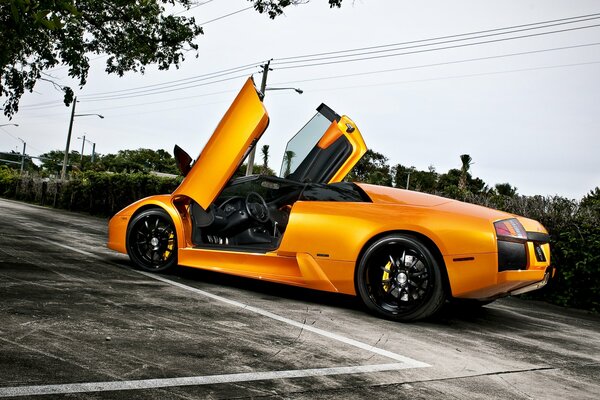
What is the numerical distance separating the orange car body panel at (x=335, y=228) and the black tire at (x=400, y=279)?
10 cm

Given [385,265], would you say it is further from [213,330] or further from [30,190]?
[30,190]

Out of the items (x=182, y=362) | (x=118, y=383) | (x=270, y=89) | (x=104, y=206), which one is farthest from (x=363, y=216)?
(x=270, y=89)

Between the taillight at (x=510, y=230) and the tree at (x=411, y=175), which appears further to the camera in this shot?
the tree at (x=411, y=175)

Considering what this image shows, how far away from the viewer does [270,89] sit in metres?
26.9

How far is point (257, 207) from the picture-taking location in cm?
618

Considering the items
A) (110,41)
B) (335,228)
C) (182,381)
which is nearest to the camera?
(182,381)

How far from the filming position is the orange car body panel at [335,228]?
4.52 m

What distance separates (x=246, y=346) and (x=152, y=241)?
3160 mm

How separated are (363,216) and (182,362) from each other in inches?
96.6

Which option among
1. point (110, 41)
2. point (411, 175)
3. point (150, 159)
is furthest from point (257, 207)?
point (150, 159)

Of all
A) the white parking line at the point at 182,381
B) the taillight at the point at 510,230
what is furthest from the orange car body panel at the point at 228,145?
the white parking line at the point at 182,381

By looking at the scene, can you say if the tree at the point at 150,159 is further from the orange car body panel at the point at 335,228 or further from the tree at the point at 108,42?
the orange car body panel at the point at 335,228

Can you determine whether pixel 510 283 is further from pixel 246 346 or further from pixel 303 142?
pixel 303 142

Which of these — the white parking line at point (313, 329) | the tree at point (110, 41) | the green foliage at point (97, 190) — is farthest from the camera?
the green foliage at point (97, 190)
